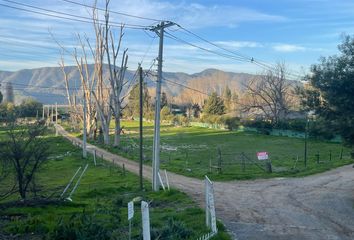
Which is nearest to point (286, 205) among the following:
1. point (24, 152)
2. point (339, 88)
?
point (339, 88)

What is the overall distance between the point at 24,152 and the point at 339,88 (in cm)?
1495

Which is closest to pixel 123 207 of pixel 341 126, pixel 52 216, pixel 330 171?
pixel 52 216

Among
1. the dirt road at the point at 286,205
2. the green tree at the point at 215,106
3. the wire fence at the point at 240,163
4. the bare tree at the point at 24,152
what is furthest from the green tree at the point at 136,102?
the bare tree at the point at 24,152

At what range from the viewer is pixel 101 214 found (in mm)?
16969

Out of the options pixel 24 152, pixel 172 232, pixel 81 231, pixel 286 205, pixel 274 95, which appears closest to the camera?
pixel 81 231

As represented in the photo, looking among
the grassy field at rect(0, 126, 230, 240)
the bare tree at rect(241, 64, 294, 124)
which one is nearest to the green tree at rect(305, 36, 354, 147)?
the grassy field at rect(0, 126, 230, 240)

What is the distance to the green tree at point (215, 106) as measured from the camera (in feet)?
337

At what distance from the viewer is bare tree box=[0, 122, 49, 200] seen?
2266 centimetres

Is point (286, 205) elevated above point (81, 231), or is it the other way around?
point (81, 231)

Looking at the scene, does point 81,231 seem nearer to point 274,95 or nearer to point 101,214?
point 101,214

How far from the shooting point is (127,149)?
52281 millimetres

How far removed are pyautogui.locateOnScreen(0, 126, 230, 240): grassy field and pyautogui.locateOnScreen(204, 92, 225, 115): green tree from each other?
69.8 meters

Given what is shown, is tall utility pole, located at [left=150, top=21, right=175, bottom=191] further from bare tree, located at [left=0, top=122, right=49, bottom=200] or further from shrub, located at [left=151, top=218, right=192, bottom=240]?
shrub, located at [left=151, top=218, right=192, bottom=240]

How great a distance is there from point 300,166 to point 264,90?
57507 millimetres
